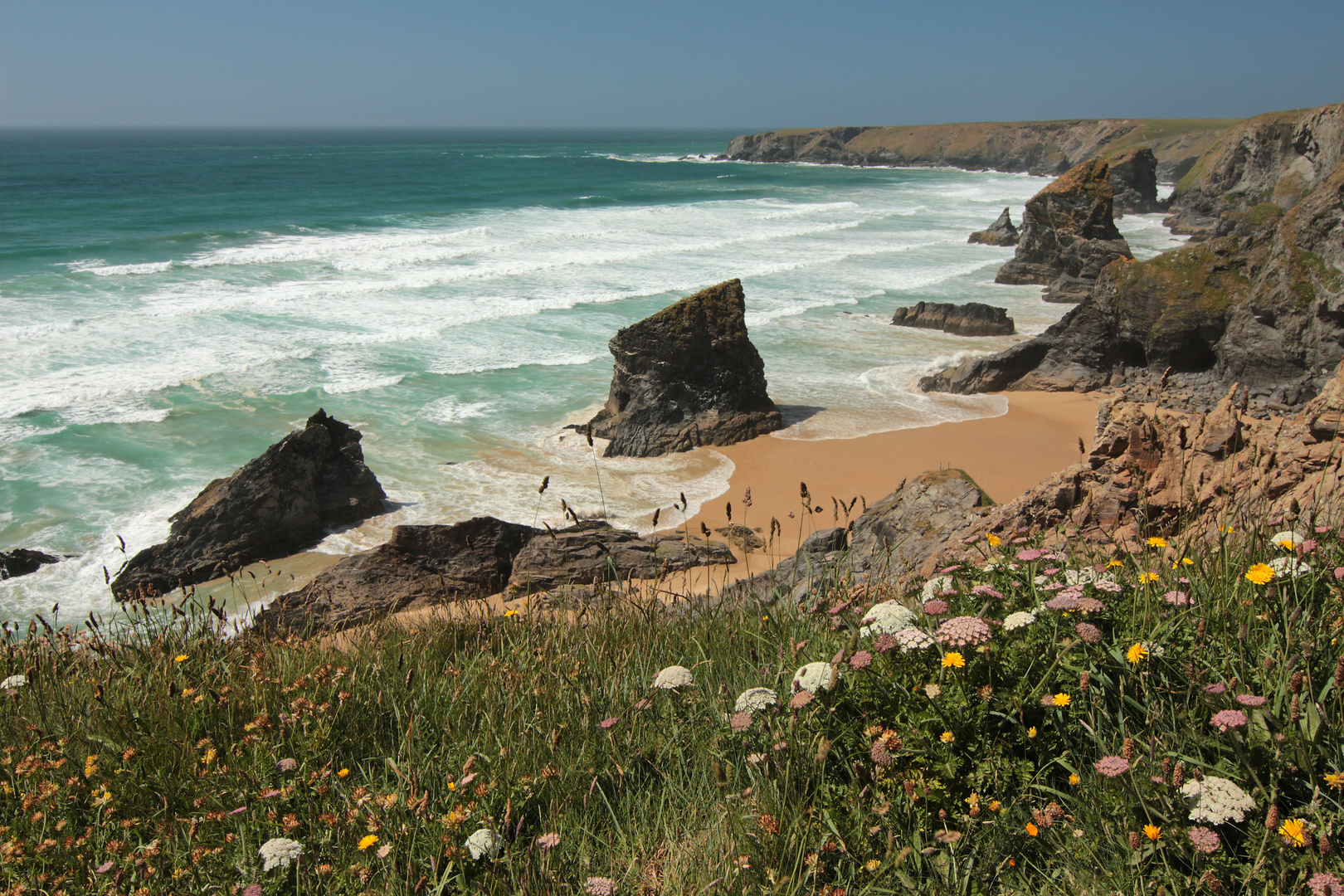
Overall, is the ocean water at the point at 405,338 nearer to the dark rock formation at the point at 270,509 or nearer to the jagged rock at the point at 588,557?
the dark rock formation at the point at 270,509

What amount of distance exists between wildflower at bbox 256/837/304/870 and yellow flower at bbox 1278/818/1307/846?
91.6 inches

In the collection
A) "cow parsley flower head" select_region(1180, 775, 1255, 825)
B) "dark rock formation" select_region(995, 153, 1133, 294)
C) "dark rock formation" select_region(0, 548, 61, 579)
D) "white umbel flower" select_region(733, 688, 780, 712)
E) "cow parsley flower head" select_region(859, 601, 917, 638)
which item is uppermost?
"dark rock formation" select_region(995, 153, 1133, 294)

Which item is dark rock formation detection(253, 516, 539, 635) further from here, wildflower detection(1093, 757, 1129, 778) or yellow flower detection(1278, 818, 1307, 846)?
yellow flower detection(1278, 818, 1307, 846)

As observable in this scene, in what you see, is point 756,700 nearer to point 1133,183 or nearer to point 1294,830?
point 1294,830

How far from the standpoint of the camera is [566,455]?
13.9m

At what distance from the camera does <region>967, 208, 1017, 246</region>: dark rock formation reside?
3984 centimetres

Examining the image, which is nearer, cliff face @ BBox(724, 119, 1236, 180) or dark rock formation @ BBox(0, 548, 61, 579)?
dark rock formation @ BBox(0, 548, 61, 579)

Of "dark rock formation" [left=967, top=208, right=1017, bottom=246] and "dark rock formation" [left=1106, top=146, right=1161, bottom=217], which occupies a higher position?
"dark rock formation" [left=1106, top=146, right=1161, bottom=217]

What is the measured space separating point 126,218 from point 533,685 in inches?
1951

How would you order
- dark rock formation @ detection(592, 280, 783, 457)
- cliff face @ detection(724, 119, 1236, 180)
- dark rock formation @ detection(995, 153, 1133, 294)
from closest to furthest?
dark rock formation @ detection(592, 280, 783, 457) < dark rock formation @ detection(995, 153, 1133, 294) < cliff face @ detection(724, 119, 1236, 180)

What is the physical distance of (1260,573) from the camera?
8.29ft

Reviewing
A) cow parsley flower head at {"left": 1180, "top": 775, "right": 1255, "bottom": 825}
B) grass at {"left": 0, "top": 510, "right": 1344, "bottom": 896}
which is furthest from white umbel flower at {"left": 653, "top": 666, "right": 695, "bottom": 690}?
cow parsley flower head at {"left": 1180, "top": 775, "right": 1255, "bottom": 825}

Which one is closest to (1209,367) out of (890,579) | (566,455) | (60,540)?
(566,455)

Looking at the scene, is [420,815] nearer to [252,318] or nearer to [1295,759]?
[1295,759]
